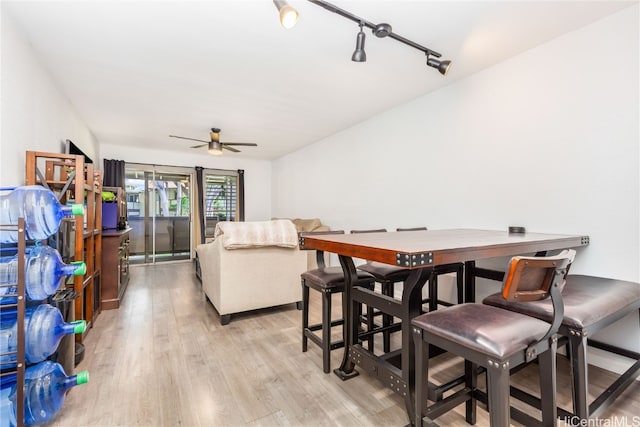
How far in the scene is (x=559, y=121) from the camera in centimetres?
222

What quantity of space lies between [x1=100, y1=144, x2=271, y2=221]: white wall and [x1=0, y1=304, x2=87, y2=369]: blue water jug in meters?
5.20

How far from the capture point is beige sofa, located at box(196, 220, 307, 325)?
108 inches

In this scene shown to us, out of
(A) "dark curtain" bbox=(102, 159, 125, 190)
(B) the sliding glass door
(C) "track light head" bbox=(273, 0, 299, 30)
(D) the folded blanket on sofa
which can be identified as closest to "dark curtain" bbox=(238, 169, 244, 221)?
(B) the sliding glass door

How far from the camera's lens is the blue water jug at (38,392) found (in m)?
1.29

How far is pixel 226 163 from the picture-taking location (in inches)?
269

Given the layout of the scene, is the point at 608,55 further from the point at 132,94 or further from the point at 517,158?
the point at 132,94

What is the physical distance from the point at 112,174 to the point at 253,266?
438 cm

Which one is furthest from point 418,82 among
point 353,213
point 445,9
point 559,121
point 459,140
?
point 353,213

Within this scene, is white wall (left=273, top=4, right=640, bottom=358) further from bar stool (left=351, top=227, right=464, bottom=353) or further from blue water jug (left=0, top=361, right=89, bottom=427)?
blue water jug (left=0, top=361, right=89, bottom=427)

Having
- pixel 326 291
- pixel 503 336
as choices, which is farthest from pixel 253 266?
pixel 503 336

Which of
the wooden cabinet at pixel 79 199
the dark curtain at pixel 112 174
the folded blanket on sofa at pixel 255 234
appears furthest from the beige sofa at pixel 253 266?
the dark curtain at pixel 112 174

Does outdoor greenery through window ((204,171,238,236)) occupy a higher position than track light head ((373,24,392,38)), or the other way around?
track light head ((373,24,392,38))

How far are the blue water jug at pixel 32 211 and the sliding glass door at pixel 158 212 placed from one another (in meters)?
5.07

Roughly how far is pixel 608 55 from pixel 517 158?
845mm
